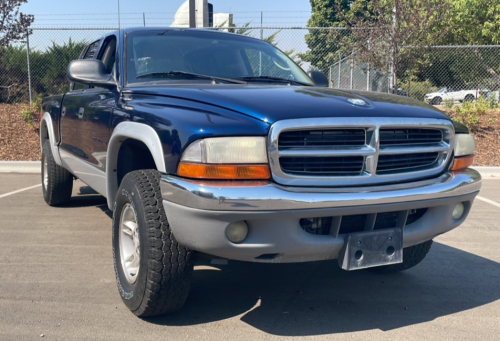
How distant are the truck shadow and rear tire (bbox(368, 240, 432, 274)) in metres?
0.06

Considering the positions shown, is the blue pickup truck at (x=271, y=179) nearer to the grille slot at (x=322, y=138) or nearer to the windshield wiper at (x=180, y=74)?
the grille slot at (x=322, y=138)

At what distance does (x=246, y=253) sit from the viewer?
258cm

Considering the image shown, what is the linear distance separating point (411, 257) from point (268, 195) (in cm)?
179

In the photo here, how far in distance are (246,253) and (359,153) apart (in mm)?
769

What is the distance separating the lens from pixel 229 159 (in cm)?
253

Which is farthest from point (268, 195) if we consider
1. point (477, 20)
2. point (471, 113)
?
point (477, 20)

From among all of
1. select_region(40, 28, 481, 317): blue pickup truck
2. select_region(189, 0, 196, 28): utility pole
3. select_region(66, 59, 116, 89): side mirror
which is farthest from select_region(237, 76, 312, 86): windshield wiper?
select_region(189, 0, 196, 28): utility pole

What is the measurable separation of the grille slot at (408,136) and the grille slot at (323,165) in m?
0.22

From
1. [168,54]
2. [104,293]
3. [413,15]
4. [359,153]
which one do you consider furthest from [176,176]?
[413,15]

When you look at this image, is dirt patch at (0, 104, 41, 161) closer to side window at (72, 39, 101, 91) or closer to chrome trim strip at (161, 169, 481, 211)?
side window at (72, 39, 101, 91)

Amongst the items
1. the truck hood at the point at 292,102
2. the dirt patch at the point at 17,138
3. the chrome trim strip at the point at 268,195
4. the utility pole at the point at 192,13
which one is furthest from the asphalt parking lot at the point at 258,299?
the dirt patch at the point at 17,138

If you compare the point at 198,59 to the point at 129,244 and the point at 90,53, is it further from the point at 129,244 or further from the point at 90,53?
the point at 90,53

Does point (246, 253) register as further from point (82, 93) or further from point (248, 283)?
point (82, 93)

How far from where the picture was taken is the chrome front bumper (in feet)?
8.05
